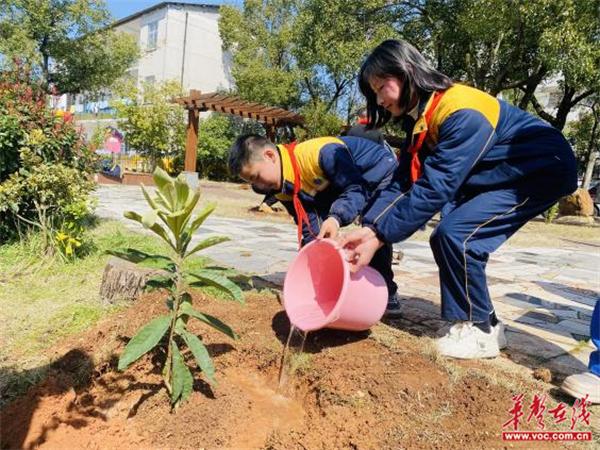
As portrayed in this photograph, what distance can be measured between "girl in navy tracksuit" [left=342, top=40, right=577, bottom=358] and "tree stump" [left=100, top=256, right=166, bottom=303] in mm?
1367

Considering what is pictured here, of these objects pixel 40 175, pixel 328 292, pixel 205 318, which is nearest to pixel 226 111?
pixel 40 175

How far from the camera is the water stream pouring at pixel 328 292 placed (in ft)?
7.54

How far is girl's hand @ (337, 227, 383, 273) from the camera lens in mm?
2191

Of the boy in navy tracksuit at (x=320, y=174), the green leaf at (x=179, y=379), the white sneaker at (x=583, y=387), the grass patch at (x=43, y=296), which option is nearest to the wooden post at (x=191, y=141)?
the grass patch at (x=43, y=296)

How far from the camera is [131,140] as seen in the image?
1919 centimetres

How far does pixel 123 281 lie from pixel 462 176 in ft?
6.58

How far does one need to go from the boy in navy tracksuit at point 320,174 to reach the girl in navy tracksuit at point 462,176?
0.35m

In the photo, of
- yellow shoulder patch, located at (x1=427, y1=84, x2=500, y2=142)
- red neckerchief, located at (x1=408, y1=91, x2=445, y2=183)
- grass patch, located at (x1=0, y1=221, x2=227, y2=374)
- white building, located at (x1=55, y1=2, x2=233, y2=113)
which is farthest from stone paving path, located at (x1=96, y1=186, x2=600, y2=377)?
white building, located at (x1=55, y1=2, x2=233, y2=113)

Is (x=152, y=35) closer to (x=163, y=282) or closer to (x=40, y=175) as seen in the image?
(x=40, y=175)

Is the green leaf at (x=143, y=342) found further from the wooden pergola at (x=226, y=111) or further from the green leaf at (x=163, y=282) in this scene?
the wooden pergola at (x=226, y=111)

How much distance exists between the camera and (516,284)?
180 inches

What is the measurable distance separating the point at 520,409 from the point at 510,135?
4.00ft

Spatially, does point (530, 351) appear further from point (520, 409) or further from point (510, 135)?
point (510, 135)

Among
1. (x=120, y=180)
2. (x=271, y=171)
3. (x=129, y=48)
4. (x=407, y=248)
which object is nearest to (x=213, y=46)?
(x=129, y=48)
